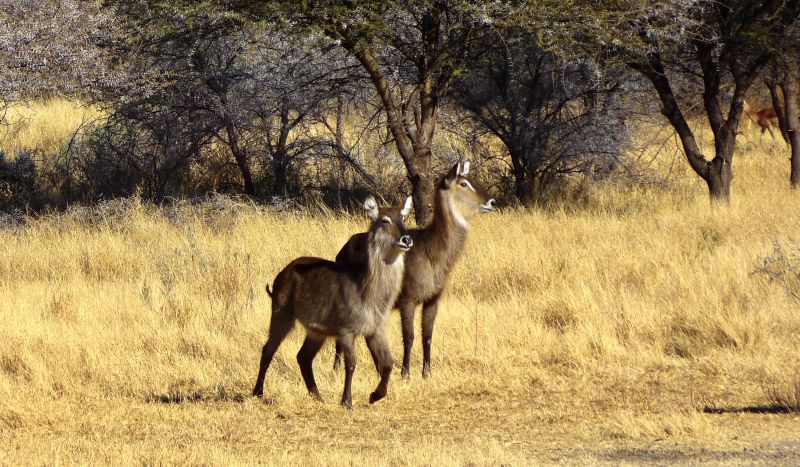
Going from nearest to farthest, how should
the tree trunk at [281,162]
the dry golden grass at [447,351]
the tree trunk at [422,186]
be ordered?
the dry golden grass at [447,351] < the tree trunk at [422,186] < the tree trunk at [281,162]

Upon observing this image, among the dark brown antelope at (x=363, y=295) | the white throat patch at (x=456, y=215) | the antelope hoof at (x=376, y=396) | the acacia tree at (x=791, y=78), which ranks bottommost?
the antelope hoof at (x=376, y=396)

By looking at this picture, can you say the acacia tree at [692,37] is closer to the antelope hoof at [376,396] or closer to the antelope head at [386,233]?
the antelope head at [386,233]

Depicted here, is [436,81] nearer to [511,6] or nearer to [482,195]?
[511,6]

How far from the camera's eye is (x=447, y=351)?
26.1ft

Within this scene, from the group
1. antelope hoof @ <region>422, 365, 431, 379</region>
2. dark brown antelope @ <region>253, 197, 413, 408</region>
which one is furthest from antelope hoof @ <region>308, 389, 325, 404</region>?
antelope hoof @ <region>422, 365, 431, 379</region>

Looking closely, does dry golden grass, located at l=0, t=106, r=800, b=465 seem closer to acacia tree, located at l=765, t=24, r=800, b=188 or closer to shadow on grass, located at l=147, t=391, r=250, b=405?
shadow on grass, located at l=147, t=391, r=250, b=405

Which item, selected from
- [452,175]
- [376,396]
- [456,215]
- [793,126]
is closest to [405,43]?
[452,175]

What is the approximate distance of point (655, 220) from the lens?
12.7 meters

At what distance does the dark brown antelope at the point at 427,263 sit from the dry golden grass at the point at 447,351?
26 cm

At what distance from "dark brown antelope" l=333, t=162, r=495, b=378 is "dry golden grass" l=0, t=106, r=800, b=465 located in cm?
26

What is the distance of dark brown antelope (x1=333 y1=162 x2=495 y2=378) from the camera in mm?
7566

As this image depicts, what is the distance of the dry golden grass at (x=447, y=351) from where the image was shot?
5.68 meters

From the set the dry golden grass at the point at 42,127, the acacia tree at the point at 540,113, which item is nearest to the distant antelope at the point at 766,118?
the acacia tree at the point at 540,113

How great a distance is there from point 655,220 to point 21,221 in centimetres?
849
